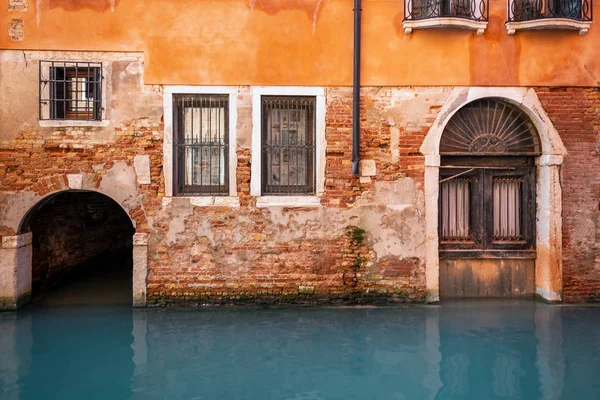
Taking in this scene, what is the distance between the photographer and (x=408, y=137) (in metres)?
6.75

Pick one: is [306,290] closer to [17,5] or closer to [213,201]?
[213,201]

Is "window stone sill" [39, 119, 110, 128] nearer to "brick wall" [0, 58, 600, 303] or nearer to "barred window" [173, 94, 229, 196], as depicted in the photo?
"brick wall" [0, 58, 600, 303]

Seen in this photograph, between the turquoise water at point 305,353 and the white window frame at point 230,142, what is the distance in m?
1.50

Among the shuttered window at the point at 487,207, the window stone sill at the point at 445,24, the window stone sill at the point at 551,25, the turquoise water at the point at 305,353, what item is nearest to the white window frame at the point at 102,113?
the turquoise water at the point at 305,353

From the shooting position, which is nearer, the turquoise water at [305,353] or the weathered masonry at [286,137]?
the turquoise water at [305,353]

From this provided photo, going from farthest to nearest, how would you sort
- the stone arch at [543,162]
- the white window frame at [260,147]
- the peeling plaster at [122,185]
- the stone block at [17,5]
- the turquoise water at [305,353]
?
the stone arch at [543,162] < the white window frame at [260,147] < the peeling plaster at [122,185] < the stone block at [17,5] < the turquoise water at [305,353]

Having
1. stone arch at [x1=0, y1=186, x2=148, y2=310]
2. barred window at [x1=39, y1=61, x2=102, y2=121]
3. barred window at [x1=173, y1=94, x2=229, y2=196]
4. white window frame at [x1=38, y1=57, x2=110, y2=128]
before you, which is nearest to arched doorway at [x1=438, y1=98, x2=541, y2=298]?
barred window at [x1=173, y1=94, x2=229, y2=196]

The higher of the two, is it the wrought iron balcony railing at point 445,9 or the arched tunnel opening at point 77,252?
the wrought iron balcony railing at point 445,9

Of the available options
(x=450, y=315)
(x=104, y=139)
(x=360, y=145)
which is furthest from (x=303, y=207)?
(x=104, y=139)

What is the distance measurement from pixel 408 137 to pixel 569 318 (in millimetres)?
3126

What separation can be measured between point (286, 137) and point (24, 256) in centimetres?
395

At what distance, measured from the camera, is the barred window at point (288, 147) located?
267 inches

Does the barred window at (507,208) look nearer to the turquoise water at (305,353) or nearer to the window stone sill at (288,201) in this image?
the turquoise water at (305,353)

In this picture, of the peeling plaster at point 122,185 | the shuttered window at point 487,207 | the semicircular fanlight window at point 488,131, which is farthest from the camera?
the shuttered window at point 487,207
